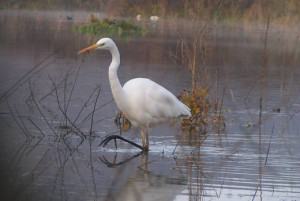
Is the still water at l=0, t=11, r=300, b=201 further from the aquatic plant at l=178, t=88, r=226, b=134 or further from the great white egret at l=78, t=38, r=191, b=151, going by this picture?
the great white egret at l=78, t=38, r=191, b=151

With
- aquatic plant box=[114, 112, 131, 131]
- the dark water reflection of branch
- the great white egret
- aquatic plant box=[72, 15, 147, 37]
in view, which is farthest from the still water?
aquatic plant box=[72, 15, 147, 37]

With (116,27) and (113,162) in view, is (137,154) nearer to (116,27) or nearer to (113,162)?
(113,162)

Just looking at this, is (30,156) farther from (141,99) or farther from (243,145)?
(243,145)

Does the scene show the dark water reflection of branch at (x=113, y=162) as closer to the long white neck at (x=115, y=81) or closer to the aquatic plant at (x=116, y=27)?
the long white neck at (x=115, y=81)

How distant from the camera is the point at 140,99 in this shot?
719cm

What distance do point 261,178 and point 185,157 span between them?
3.78ft

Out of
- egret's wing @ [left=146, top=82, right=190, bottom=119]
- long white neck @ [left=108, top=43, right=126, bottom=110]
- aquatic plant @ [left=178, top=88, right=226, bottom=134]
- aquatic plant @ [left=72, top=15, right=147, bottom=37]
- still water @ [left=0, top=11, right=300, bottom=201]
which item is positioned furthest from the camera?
aquatic plant @ [left=72, top=15, right=147, bottom=37]

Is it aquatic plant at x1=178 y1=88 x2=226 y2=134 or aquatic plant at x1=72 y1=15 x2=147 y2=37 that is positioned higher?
aquatic plant at x1=178 y1=88 x2=226 y2=134

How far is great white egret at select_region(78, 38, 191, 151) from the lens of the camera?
7.06m

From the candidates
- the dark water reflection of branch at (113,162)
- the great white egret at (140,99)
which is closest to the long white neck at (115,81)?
the great white egret at (140,99)

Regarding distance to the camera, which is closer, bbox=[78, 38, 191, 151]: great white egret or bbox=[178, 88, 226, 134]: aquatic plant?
bbox=[78, 38, 191, 151]: great white egret

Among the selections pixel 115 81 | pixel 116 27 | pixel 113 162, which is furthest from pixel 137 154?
pixel 116 27

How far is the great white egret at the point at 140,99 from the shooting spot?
7062 mm

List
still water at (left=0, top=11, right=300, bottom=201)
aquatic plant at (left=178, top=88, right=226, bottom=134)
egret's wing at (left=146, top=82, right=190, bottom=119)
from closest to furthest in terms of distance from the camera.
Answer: still water at (left=0, top=11, right=300, bottom=201) < egret's wing at (left=146, top=82, right=190, bottom=119) < aquatic plant at (left=178, top=88, right=226, bottom=134)
